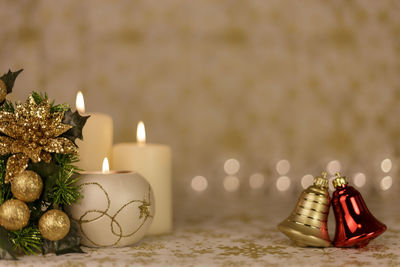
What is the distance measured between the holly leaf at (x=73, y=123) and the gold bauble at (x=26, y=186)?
0.21ft

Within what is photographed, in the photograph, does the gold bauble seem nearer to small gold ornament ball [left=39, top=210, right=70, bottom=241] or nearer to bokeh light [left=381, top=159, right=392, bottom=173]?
small gold ornament ball [left=39, top=210, right=70, bottom=241]

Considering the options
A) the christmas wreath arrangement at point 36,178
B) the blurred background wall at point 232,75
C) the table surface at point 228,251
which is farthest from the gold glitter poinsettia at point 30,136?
the blurred background wall at point 232,75

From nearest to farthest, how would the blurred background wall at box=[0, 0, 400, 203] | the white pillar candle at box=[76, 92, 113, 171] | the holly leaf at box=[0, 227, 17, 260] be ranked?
the holly leaf at box=[0, 227, 17, 260], the white pillar candle at box=[76, 92, 113, 171], the blurred background wall at box=[0, 0, 400, 203]

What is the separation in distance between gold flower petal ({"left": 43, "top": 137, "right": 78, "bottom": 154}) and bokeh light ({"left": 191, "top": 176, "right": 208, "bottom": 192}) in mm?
560

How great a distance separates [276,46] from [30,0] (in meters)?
0.55

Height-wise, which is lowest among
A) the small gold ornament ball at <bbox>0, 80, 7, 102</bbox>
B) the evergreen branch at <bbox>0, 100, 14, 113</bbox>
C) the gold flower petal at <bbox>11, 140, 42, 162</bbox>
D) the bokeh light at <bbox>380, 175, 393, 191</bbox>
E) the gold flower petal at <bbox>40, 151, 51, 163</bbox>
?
the bokeh light at <bbox>380, 175, 393, 191</bbox>

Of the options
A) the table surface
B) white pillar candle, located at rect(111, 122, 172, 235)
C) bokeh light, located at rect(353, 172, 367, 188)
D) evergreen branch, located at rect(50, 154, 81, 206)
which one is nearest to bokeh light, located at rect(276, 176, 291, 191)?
bokeh light, located at rect(353, 172, 367, 188)

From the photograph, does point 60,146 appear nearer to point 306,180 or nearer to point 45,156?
point 45,156

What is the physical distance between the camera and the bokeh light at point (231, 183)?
3.67ft

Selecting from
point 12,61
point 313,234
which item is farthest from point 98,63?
point 313,234

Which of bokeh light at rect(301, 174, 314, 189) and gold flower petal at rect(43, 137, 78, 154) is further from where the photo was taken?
bokeh light at rect(301, 174, 314, 189)

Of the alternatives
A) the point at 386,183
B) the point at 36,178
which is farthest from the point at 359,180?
the point at 36,178

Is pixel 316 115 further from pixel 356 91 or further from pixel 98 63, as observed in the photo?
pixel 98 63

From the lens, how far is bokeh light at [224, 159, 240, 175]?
1126 mm
